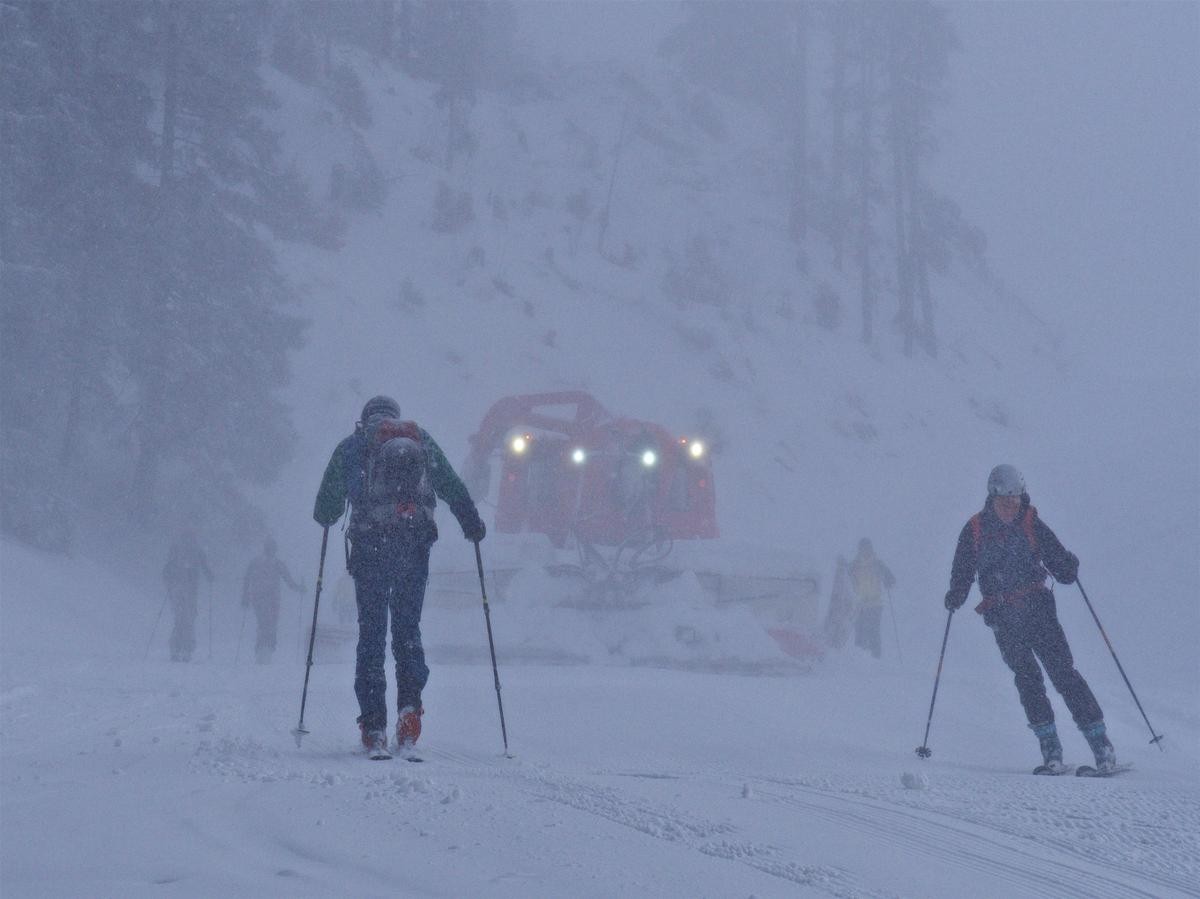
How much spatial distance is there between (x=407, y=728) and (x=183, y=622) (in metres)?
13.0

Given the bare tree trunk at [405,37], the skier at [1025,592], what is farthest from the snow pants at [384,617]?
the bare tree trunk at [405,37]

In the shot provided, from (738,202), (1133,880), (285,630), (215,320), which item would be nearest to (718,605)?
(285,630)

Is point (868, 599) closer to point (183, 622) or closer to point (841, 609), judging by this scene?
point (841, 609)

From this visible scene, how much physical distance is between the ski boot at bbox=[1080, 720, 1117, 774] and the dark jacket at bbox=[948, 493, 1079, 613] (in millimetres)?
878

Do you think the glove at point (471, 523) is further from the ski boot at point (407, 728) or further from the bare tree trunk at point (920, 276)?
the bare tree trunk at point (920, 276)

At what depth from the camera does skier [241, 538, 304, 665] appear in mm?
17500

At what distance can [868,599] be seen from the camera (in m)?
18.8

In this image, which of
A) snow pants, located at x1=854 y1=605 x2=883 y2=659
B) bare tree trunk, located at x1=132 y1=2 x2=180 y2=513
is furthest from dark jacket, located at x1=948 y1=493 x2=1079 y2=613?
bare tree trunk, located at x1=132 y1=2 x2=180 y2=513

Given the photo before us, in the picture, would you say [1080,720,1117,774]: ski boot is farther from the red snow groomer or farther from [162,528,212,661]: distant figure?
[162,528,212,661]: distant figure

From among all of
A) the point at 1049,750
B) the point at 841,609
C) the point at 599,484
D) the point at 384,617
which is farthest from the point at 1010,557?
the point at 841,609

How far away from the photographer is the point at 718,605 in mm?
15367

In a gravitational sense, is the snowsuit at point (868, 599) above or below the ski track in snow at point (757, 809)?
above

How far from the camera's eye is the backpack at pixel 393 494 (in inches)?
226

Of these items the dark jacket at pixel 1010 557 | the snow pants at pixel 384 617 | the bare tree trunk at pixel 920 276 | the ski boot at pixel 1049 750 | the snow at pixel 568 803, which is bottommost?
the snow at pixel 568 803
